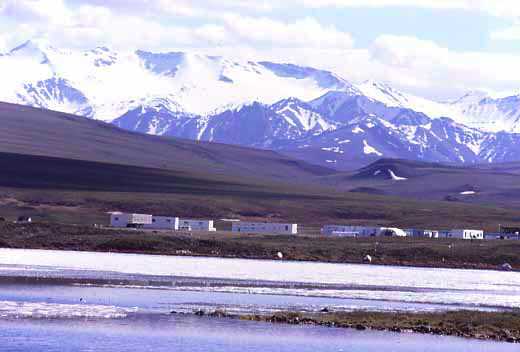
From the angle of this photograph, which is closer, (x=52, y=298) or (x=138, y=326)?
(x=138, y=326)

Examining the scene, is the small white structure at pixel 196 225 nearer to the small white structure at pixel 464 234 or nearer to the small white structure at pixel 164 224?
the small white structure at pixel 164 224

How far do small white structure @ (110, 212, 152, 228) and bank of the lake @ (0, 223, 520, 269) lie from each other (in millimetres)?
39893

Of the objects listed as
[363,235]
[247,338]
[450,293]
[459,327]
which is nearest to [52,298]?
[247,338]

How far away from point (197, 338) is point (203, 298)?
56.0 feet

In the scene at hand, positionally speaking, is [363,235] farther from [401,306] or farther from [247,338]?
[247,338]

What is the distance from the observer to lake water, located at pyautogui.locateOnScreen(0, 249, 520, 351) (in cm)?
5556

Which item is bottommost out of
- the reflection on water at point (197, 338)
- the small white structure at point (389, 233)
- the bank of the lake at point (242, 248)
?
the reflection on water at point (197, 338)

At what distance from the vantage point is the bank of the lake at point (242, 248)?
12556cm

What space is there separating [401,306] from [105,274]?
2242 centimetres

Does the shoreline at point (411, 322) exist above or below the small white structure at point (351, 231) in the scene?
below

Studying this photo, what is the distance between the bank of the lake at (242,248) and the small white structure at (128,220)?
3989 centimetres

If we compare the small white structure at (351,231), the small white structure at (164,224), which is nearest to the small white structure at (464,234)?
the small white structure at (351,231)

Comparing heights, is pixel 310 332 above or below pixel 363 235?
below

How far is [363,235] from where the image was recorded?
18150cm
